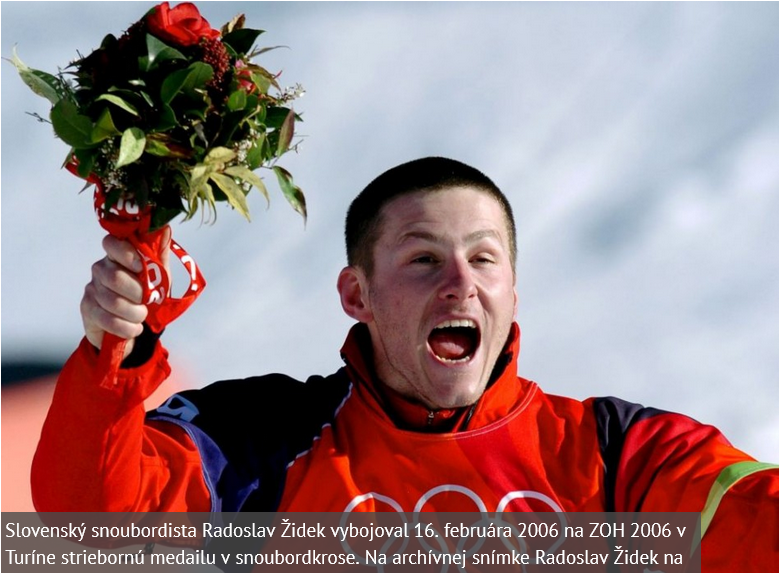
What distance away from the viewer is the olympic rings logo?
192 inches

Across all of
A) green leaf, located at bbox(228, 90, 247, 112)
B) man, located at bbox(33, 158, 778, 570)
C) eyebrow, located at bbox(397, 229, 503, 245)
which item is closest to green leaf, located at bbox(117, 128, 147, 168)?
green leaf, located at bbox(228, 90, 247, 112)

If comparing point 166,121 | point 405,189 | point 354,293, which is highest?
point 405,189

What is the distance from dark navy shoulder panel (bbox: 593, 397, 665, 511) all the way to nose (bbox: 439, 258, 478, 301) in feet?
2.81

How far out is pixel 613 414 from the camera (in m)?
5.35

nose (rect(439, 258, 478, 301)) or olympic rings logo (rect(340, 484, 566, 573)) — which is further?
nose (rect(439, 258, 478, 301))

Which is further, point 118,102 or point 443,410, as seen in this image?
point 443,410

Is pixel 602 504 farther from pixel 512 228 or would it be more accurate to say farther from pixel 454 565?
pixel 512 228

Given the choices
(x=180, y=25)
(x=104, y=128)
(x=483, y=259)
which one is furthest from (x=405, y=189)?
(x=104, y=128)

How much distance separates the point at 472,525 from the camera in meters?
4.93

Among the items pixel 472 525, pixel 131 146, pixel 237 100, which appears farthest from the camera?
pixel 472 525

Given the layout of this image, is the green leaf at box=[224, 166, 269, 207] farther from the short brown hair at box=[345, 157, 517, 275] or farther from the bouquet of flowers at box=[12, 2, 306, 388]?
the short brown hair at box=[345, 157, 517, 275]

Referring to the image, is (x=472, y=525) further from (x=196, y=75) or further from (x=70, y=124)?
(x=70, y=124)

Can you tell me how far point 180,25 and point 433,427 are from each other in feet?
7.05

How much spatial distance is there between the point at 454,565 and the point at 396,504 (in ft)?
1.22
